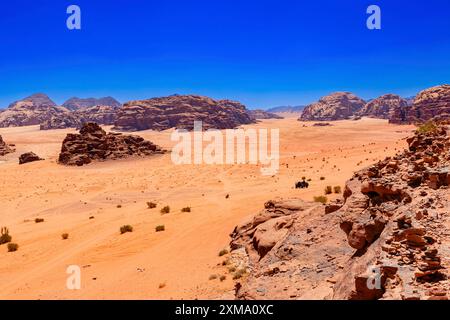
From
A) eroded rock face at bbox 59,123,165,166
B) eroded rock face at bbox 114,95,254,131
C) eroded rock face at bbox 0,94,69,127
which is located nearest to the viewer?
eroded rock face at bbox 59,123,165,166

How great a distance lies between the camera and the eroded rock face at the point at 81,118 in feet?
476

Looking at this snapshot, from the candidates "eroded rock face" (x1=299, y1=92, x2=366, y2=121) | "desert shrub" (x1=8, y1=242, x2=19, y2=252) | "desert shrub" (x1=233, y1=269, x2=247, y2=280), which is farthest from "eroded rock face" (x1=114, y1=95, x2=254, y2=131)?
"desert shrub" (x1=233, y1=269, x2=247, y2=280)

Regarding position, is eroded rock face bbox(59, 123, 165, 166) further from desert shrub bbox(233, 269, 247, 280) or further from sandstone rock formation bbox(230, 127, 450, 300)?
desert shrub bbox(233, 269, 247, 280)

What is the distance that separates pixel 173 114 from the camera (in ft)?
410

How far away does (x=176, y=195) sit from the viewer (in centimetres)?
2902

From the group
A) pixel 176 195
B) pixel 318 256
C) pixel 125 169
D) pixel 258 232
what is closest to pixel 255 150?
pixel 125 169

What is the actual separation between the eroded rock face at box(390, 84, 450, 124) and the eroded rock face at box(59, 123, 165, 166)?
7131 centimetres

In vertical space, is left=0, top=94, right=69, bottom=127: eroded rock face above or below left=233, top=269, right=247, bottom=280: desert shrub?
above

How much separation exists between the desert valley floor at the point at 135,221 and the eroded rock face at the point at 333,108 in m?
119

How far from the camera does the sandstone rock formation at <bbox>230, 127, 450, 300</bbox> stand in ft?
18.5

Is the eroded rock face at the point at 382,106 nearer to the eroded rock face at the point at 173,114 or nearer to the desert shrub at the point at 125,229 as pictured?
the eroded rock face at the point at 173,114

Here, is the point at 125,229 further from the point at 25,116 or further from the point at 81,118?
the point at 25,116

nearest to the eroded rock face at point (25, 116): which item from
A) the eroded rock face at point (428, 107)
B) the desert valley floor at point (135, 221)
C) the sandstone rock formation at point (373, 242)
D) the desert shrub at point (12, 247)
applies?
the eroded rock face at point (428, 107)
